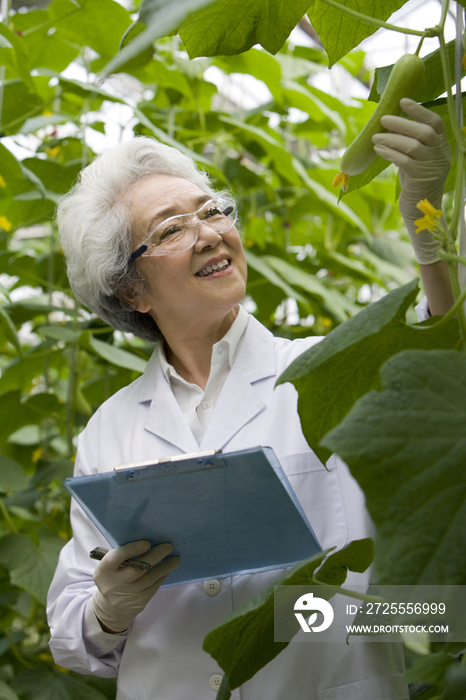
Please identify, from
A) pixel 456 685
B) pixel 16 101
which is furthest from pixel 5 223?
pixel 456 685

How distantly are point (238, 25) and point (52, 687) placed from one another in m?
1.30

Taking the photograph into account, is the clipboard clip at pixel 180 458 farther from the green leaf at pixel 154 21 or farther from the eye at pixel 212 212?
the eye at pixel 212 212

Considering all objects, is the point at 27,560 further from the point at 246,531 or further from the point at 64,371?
the point at 64,371

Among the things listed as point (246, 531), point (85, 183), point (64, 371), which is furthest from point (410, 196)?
point (64, 371)

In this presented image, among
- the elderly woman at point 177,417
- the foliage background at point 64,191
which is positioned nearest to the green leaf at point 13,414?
the foliage background at point 64,191

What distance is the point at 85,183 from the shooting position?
1.22 metres

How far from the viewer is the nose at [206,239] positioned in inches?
41.9

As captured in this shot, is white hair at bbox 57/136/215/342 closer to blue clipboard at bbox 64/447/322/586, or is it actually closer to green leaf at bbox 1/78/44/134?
green leaf at bbox 1/78/44/134

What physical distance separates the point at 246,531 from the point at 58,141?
44.7 inches

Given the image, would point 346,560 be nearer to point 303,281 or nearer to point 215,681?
point 215,681

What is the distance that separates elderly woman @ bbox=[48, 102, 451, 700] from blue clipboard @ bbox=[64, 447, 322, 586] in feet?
0.16

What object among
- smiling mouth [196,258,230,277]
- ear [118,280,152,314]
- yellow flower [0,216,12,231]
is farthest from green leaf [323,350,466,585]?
yellow flower [0,216,12,231]

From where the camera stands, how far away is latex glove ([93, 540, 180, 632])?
30.6 inches

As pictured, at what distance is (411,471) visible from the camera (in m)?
0.31
